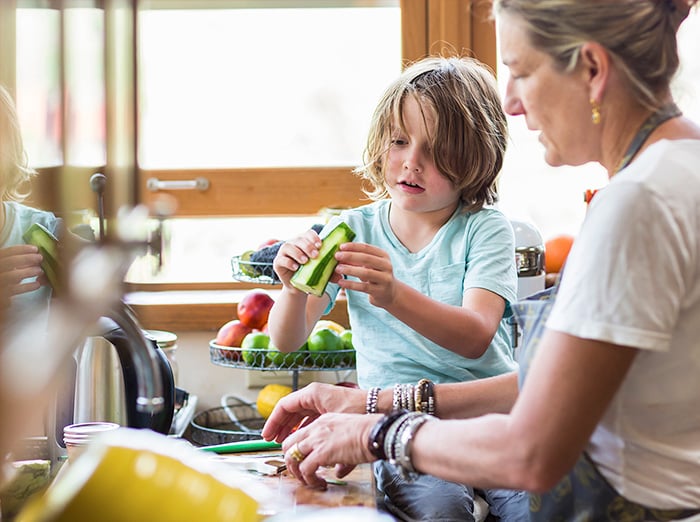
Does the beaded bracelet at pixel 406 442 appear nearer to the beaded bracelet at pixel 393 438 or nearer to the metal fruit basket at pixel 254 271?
the beaded bracelet at pixel 393 438

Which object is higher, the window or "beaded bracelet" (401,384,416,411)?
the window

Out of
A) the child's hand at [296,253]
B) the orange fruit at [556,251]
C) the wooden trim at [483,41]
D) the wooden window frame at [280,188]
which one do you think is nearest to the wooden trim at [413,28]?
the wooden window frame at [280,188]

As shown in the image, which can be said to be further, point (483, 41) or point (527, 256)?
point (483, 41)

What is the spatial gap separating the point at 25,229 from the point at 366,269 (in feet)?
3.08

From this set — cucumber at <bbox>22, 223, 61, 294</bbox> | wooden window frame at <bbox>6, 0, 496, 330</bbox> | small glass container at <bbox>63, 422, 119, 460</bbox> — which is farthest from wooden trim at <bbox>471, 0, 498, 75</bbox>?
cucumber at <bbox>22, 223, 61, 294</bbox>

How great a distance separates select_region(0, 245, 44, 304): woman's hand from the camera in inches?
23.8

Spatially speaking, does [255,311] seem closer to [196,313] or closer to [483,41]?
[196,313]

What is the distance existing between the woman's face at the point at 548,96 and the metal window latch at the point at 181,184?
1637mm

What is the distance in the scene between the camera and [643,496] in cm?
103

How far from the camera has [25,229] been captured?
621 mm

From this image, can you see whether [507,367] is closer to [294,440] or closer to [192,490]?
[294,440]

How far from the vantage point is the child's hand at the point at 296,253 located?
1.59 m

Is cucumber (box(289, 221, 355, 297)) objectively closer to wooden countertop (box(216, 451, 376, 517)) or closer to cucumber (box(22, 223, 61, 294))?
wooden countertop (box(216, 451, 376, 517))

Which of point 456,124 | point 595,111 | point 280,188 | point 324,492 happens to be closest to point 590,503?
point 324,492
